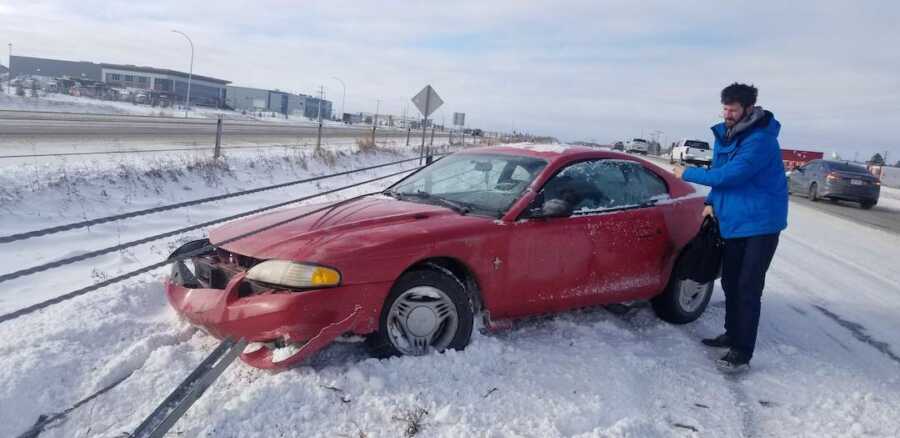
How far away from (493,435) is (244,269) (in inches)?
67.1

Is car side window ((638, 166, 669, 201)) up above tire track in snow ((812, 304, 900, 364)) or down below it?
above

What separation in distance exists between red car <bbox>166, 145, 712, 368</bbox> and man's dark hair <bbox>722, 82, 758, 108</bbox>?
0.99 meters

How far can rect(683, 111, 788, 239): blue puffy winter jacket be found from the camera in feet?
13.8

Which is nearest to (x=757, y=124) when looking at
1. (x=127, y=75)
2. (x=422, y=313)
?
(x=422, y=313)

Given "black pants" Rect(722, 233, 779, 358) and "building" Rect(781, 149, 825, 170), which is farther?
"building" Rect(781, 149, 825, 170)

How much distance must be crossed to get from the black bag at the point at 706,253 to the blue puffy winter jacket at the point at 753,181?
19 cm

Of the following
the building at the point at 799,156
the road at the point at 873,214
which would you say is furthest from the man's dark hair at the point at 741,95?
the building at the point at 799,156

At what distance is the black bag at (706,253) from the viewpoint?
466 cm

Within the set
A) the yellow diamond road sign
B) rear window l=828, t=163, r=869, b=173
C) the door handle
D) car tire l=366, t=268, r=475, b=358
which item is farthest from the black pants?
rear window l=828, t=163, r=869, b=173

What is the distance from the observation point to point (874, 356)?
15.6ft

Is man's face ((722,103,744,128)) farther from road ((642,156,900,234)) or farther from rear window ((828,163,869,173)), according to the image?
rear window ((828,163,869,173))

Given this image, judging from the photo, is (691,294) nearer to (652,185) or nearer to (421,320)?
(652,185)

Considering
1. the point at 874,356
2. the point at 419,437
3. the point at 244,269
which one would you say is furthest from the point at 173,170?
the point at 874,356

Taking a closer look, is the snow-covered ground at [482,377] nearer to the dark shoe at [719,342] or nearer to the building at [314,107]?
the dark shoe at [719,342]
